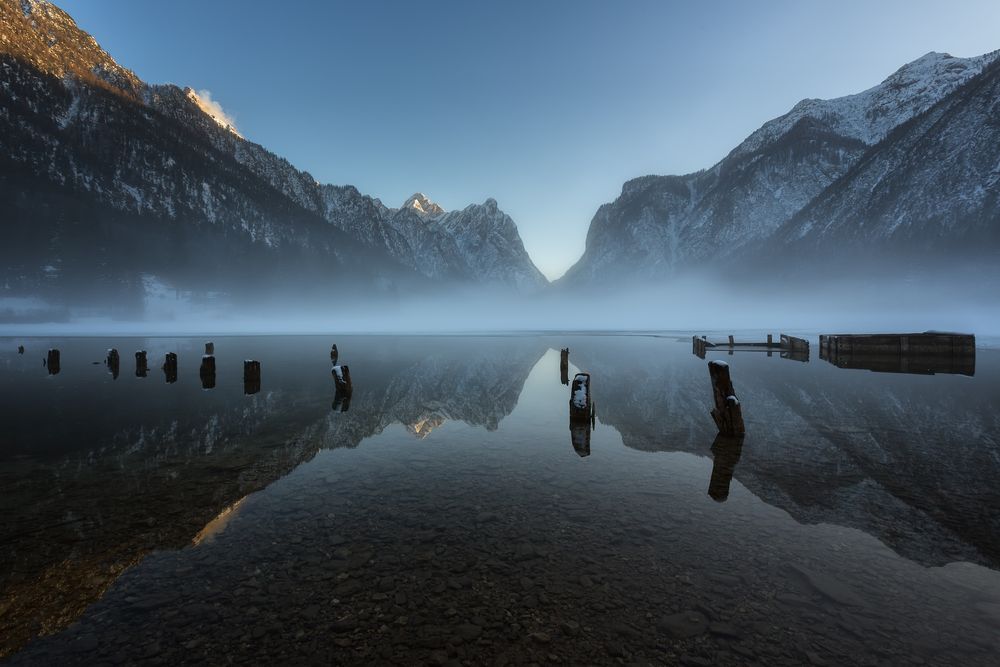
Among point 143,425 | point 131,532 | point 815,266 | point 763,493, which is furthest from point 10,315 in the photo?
point 815,266

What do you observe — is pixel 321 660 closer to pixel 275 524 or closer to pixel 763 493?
pixel 275 524

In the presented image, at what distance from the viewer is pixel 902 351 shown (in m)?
45.1

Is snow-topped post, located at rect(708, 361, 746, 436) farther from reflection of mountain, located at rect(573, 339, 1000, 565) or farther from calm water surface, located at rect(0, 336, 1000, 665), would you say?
calm water surface, located at rect(0, 336, 1000, 665)

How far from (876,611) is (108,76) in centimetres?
26828

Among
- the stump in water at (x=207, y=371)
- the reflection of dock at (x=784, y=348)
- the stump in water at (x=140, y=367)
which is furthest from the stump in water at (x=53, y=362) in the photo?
the reflection of dock at (x=784, y=348)

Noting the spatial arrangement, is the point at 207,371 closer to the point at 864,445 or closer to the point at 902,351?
the point at 864,445

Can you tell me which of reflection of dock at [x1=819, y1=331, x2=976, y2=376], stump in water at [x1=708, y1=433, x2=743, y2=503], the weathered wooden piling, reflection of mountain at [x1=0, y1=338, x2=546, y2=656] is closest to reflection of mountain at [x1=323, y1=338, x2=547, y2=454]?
reflection of mountain at [x1=0, y1=338, x2=546, y2=656]

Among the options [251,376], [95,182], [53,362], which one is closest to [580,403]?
[251,376]

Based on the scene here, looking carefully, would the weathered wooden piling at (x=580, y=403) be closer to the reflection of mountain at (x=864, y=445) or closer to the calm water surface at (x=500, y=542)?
the calm water surface at (x=500, y=542)

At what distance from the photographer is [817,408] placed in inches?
739

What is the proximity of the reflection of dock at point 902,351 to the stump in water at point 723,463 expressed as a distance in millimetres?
31146

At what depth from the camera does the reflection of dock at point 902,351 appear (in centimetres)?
3791

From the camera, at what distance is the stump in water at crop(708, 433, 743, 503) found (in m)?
9.33

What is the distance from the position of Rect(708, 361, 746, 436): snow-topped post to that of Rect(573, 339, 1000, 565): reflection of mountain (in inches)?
26.2
